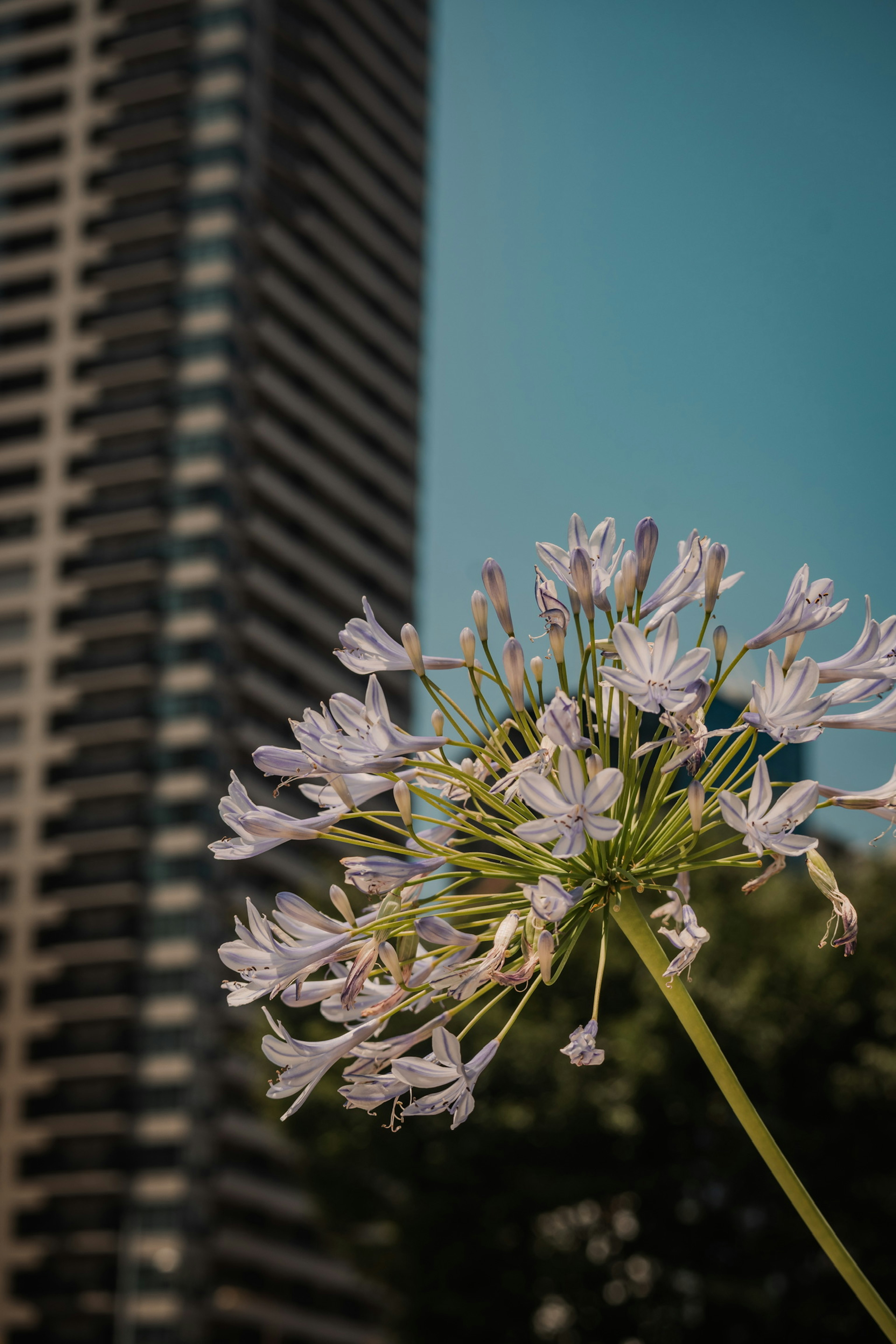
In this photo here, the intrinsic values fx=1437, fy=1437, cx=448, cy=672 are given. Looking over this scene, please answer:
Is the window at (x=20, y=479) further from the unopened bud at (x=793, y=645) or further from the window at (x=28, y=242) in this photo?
the unopened bud at (x=793, y=645)

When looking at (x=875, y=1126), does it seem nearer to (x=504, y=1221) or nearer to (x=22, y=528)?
(x=504, y=1221)

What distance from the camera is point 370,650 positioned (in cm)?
347

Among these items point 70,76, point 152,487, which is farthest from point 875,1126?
point 70,76

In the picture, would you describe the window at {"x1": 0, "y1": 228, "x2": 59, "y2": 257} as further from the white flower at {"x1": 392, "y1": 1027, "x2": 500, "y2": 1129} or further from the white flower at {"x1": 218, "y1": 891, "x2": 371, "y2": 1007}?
the white flower at {"x1": 392, "y1": 1027, "x2": 500, "y2": 1129}

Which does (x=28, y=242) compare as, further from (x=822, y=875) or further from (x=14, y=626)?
(x=822, y=875)

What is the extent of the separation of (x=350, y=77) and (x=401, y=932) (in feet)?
370

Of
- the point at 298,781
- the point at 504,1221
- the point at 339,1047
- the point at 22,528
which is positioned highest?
the point at 22,528

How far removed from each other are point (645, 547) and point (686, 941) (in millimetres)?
964

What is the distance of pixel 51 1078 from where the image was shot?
76000 mm

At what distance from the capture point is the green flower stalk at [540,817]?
8.82 ft

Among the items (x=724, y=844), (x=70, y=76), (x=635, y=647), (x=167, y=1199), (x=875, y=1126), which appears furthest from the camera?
(x=70, y=76)

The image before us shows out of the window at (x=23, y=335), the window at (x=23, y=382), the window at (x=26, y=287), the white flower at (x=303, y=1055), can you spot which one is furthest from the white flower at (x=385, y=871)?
the window at (x=26, y=287)

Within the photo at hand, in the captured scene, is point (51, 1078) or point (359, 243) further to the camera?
point (359, 243)

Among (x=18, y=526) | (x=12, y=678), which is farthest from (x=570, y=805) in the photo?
(x=18, y=526)
